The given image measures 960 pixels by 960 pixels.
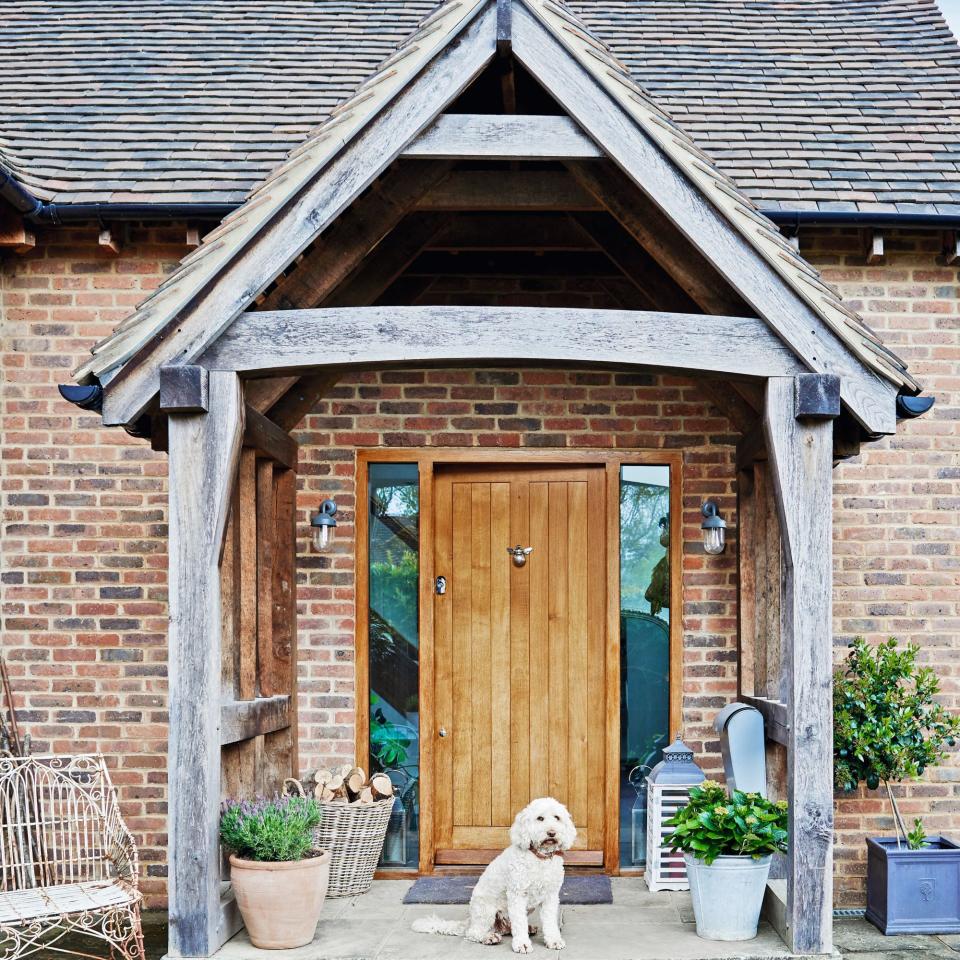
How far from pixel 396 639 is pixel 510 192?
2.66m

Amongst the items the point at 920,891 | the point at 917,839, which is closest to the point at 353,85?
the point at 917,839

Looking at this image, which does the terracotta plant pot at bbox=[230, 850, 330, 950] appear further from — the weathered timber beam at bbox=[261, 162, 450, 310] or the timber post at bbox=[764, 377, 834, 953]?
the weathered timber beam at bbox=[261, 162, 450, 310]

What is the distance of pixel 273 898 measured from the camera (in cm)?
461

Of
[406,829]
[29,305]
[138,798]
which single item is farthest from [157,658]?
[29,305]

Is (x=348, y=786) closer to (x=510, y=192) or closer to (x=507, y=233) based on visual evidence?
(x=507, y=233)

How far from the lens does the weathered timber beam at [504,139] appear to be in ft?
15.1

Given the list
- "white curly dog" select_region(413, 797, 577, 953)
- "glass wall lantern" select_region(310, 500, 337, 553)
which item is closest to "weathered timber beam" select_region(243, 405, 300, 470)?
"glass wall lantern" select_region(310, 500, 337, 553)

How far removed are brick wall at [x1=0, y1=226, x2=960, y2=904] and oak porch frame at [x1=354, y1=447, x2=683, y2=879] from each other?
0.21 ft

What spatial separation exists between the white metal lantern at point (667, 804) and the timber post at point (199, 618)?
2.42m

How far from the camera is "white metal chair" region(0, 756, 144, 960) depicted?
15.5ft

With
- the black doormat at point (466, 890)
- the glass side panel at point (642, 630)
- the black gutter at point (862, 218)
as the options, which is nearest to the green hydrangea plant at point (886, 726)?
the glass side panel at point (642, 630)

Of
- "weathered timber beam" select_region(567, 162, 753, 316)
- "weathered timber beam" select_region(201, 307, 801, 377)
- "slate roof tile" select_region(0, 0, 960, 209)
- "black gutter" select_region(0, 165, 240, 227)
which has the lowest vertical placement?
"weathered timber beam" select_region(201, 307, 801, 377)

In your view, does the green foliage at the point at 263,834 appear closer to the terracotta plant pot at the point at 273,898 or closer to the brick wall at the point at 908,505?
the terracotta plant pot at the point at 273,898

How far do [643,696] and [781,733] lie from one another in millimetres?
1287
